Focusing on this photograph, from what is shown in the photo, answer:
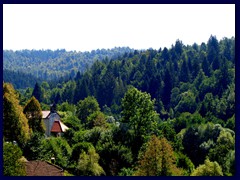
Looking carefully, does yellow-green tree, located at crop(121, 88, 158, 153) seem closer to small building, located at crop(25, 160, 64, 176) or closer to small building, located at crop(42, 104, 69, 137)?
small building, located at crop(25, 160, 64, 176)

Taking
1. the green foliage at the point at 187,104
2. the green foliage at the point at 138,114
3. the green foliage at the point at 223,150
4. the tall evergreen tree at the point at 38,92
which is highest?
the tall evergreen tree at the point at 38,92

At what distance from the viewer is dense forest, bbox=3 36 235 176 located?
16.4 metres

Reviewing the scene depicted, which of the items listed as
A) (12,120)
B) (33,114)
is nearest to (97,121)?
(33,114)

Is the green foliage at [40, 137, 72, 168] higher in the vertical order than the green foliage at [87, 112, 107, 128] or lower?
lower

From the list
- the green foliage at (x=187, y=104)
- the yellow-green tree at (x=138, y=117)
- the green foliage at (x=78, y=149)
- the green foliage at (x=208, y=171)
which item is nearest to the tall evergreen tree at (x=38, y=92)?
the green foliage at (x=187, y=104)

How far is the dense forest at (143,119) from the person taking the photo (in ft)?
53.8


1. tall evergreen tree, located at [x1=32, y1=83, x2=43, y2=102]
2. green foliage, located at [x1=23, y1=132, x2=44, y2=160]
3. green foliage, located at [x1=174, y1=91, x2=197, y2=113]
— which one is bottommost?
green foliage, located at [x1=23, y1=132, x2=44, y2=160]

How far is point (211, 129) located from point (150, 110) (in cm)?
1504

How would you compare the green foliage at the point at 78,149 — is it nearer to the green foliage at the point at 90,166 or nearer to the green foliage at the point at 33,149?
the green foliage at the point at 90,166

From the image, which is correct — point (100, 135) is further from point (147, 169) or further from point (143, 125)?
point (147, 169)

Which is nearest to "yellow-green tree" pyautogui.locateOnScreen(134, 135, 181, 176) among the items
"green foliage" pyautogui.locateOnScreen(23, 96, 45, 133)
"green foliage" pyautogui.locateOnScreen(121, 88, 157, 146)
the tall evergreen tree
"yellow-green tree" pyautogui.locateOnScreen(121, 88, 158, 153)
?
"yellow-green tree" pyautogui.locateOnScreen(121, 88, 158, 153)

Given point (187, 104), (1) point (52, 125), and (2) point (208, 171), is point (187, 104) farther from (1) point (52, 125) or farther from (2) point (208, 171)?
(2) point (208, 171)

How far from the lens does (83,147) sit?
18516 mm

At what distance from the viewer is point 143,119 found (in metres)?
19.3
